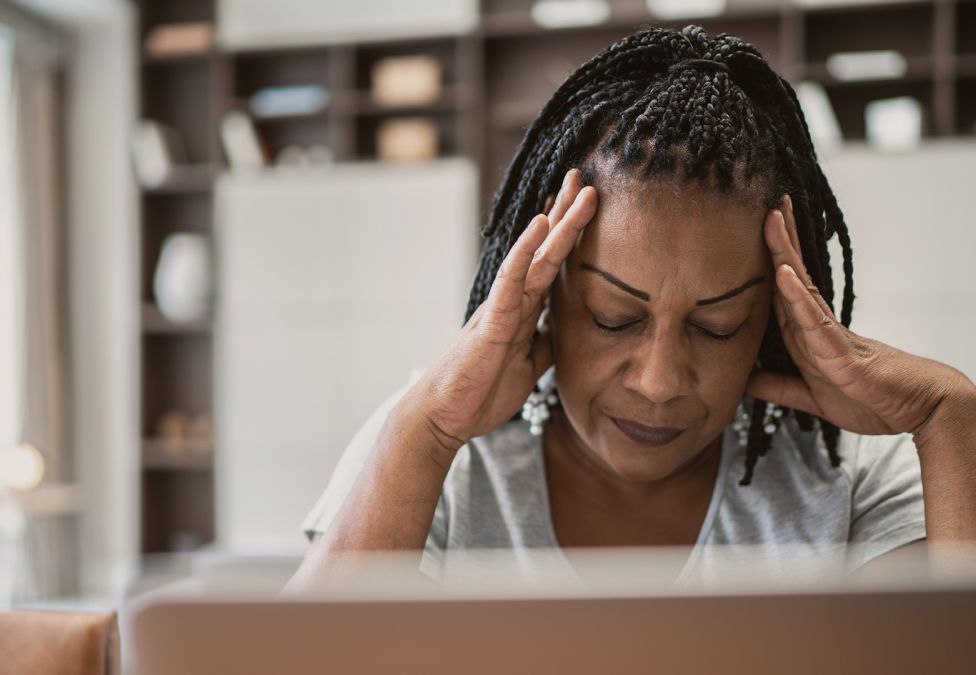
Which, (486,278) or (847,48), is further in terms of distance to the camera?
(847,48)

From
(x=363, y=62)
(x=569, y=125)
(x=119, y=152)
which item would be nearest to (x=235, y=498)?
(x=119, y=152)

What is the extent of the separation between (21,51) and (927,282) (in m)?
3.96

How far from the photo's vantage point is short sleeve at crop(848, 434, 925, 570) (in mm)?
933

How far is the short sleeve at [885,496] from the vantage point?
3.06ft

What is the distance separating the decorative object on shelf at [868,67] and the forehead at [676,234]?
3019 millimetres

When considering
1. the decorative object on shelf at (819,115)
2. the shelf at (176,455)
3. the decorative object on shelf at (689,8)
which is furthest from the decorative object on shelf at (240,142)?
the decorative object on shelf at (819,115)

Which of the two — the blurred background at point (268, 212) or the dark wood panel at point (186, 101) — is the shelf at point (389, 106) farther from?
the dark wood panel at point (186, 101)

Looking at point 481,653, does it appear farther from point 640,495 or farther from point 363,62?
point 363,62

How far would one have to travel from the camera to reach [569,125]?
962 millimetres

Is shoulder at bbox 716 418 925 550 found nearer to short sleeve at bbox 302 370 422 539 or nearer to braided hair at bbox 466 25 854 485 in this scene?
braided hair at bbox 466 25 854 485

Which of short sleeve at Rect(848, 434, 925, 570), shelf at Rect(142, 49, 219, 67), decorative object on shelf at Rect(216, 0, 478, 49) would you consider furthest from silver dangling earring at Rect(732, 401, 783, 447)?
shelf at Rect(142, 49, 219, 67)

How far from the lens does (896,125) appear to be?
3387 millimetres

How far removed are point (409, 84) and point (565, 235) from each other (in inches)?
126

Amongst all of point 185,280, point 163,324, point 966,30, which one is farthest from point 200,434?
point 966,30
